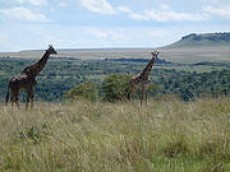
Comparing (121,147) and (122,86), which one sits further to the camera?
(122,86)

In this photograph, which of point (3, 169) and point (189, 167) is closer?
point (189, 167)

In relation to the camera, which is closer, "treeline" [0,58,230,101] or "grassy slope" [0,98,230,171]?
"grassy slope" [0,98,230,171]

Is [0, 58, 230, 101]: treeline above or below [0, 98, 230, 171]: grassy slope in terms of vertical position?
below

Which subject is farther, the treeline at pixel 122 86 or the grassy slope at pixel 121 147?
the treeline at pixel 122 86

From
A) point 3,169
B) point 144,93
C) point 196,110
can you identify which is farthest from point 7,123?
point 144,93

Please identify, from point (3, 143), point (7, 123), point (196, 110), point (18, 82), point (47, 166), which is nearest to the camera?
point (47, 166)

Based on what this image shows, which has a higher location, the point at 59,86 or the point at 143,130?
the point at 143,130

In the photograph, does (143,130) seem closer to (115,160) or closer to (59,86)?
(115,160)

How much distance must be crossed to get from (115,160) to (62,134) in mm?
2237

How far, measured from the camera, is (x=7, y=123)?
9695mm

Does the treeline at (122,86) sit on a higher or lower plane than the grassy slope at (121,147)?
lower

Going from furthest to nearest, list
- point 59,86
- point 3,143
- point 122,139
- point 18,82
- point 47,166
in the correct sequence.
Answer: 1. point 59,86
2. point 18,82
3. point 3,143
4. point 122,139
5. point 47,166

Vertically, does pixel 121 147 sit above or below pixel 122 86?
above

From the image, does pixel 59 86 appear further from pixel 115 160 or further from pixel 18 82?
pixel 115 160
